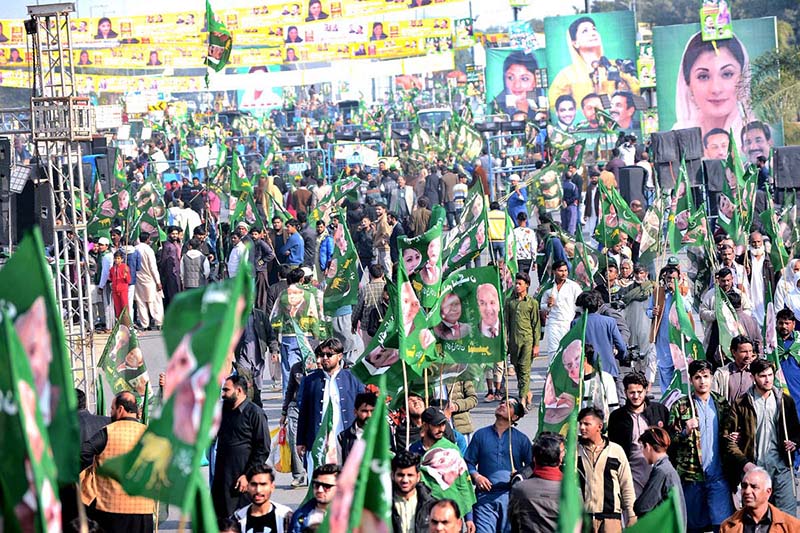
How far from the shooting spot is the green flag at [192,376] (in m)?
4.15

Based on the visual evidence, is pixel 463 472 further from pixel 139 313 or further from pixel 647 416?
pixel 139 313

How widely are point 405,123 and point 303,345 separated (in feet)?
135

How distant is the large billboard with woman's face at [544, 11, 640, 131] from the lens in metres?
50.4

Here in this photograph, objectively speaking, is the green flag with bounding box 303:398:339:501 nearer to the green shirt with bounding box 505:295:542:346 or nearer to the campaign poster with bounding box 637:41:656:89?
the green shirt with bounding box 505:295:542:346

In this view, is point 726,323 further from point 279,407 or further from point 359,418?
point 279,407

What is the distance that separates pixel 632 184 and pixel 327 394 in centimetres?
1803

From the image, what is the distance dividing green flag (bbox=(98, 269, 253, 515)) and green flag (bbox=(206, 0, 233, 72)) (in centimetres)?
1829

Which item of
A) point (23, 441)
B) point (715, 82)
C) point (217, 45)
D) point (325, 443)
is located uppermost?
point (715, 82)

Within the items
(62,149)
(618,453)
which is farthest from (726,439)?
(62,149)

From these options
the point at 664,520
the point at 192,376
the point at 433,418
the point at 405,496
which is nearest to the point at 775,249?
the point at 433,418

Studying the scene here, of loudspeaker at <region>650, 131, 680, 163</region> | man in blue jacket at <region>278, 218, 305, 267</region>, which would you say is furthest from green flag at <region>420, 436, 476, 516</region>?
loudspeaker at <region>650, 131, 680, 163</region>

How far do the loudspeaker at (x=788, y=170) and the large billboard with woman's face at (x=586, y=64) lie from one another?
1106 inches

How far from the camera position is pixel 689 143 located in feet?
88.2

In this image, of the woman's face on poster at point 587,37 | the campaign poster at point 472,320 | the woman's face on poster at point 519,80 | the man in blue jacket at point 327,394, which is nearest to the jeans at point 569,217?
the campaign poster at point 472,320
